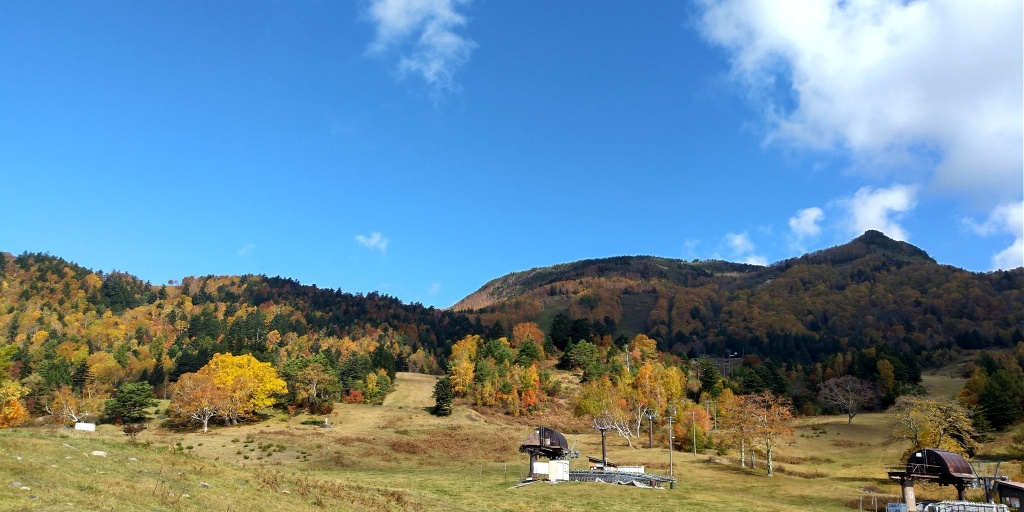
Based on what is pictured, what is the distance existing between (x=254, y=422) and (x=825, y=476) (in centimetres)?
9280

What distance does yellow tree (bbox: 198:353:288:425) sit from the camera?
107562 mm

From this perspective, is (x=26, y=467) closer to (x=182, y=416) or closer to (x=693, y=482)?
(x=693, y=482)

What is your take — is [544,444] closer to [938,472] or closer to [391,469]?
[391,469]

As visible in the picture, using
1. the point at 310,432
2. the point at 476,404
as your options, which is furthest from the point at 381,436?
the point at 476,404

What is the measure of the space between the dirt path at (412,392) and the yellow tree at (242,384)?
1087 inches

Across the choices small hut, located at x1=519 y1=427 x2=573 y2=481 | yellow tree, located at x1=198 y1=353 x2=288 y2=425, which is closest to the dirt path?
yellow tree, located at x1=198 y1=353 x2=288 y2=425

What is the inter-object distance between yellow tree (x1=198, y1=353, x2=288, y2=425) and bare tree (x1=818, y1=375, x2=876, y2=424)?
126514 millimetres

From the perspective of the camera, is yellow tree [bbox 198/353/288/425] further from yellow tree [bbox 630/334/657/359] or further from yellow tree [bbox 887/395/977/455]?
yellow tree [bbox 887/395/977/455]

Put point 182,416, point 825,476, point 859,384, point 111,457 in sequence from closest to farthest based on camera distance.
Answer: point 111,457 < point 825,476 < point 182,416 < point 859,384

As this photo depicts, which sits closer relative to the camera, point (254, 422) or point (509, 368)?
point (254, 422)

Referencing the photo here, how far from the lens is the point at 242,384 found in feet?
360

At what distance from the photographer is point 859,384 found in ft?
481

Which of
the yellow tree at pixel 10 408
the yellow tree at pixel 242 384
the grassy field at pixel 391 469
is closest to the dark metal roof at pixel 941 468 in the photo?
the grassy field at pixel 391 469

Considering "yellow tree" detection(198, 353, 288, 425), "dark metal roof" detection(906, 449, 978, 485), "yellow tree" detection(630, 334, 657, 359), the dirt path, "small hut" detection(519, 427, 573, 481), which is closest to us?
"dark metal roof" detection(906, 449, 978, 485)
